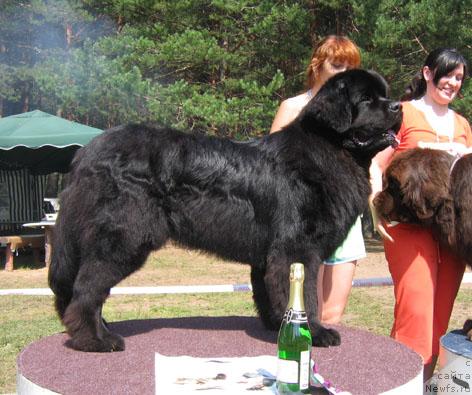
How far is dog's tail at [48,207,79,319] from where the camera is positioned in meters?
3.06

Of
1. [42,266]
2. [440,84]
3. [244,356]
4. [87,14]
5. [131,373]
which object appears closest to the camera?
[131,373]

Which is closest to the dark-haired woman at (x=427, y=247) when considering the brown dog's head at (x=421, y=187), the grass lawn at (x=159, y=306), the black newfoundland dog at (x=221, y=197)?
the brown dog's head at (x=421, y=187)

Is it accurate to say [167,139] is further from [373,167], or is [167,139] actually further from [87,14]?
[87,14]

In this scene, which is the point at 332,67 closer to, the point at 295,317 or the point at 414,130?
the point at 414,130

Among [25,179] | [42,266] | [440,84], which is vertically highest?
[440,84]

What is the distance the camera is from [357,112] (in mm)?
3049

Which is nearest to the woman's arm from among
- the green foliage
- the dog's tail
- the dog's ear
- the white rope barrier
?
the dog's ear

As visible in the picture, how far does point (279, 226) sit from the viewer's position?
3.07 meters

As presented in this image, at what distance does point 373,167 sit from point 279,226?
1.15m

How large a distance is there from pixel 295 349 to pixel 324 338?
0.85 m

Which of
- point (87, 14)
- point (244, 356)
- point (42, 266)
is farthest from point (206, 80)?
point (244, 356)

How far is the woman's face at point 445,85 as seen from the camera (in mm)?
3885

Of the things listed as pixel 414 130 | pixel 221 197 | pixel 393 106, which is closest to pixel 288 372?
pixel 221 197

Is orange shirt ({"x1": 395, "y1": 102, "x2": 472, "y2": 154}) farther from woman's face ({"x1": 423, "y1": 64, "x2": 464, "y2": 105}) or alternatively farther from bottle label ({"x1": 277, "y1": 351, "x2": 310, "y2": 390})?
bottle label ({"x1": 277, "y1": 351, "x2": 310, "y2": 390})
